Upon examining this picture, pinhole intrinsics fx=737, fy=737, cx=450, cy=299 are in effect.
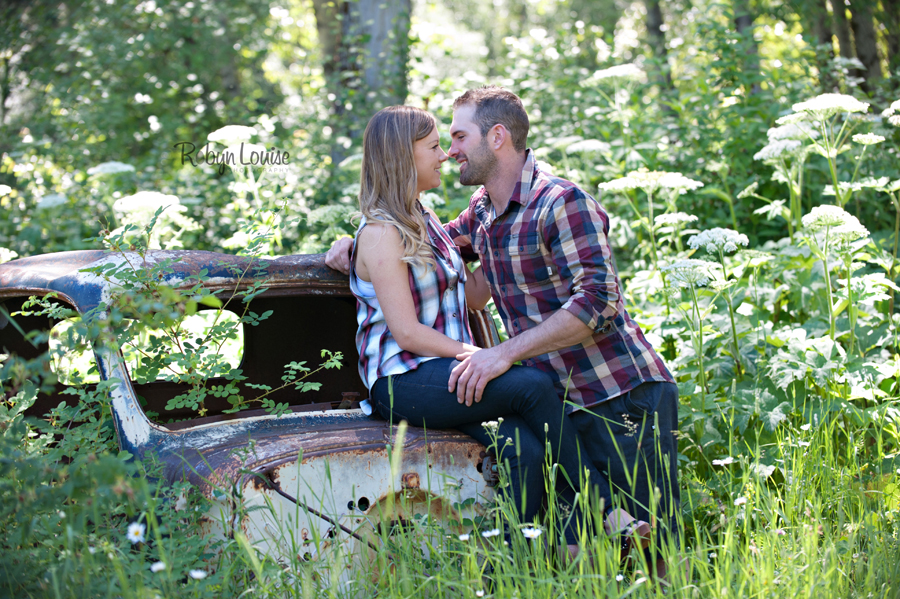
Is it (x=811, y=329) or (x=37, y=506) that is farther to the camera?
(x=811, y=329)

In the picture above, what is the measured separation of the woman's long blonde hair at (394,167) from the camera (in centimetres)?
314

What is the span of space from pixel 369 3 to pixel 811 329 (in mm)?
5560

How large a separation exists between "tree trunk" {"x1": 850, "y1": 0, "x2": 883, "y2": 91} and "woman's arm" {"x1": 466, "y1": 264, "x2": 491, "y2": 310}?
6.44 m

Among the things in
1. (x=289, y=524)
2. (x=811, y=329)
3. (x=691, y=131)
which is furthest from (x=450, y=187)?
(x=289, y=524)

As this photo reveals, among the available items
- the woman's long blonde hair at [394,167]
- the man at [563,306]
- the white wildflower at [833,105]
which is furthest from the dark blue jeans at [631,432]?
the white wildflower at [833,105]

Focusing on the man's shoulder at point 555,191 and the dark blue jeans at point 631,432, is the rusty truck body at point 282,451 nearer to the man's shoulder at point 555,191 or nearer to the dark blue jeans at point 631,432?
the dark blue jeans at point 631,432

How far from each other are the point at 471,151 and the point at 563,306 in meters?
0.88

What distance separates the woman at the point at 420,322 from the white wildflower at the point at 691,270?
0.99m

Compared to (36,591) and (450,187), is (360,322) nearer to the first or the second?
(36,591)

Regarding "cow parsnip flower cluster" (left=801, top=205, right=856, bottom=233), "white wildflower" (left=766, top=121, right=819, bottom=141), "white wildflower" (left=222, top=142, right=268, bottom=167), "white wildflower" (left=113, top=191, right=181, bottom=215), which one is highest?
"white wildflower" (left=222, top=142, right=268, bottom=167)

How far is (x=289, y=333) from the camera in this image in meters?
3.60

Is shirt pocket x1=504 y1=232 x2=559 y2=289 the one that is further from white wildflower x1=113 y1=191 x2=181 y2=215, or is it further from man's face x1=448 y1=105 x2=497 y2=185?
white wildflower x1=113 y1=191 x2=181 y2=215

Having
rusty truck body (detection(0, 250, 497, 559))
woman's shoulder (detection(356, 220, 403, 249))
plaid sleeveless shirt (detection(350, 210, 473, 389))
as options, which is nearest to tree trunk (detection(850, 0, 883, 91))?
plaid sleeveless shirt (detection(350, 210, 473, 389))

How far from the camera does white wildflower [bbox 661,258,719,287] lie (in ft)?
11.2
